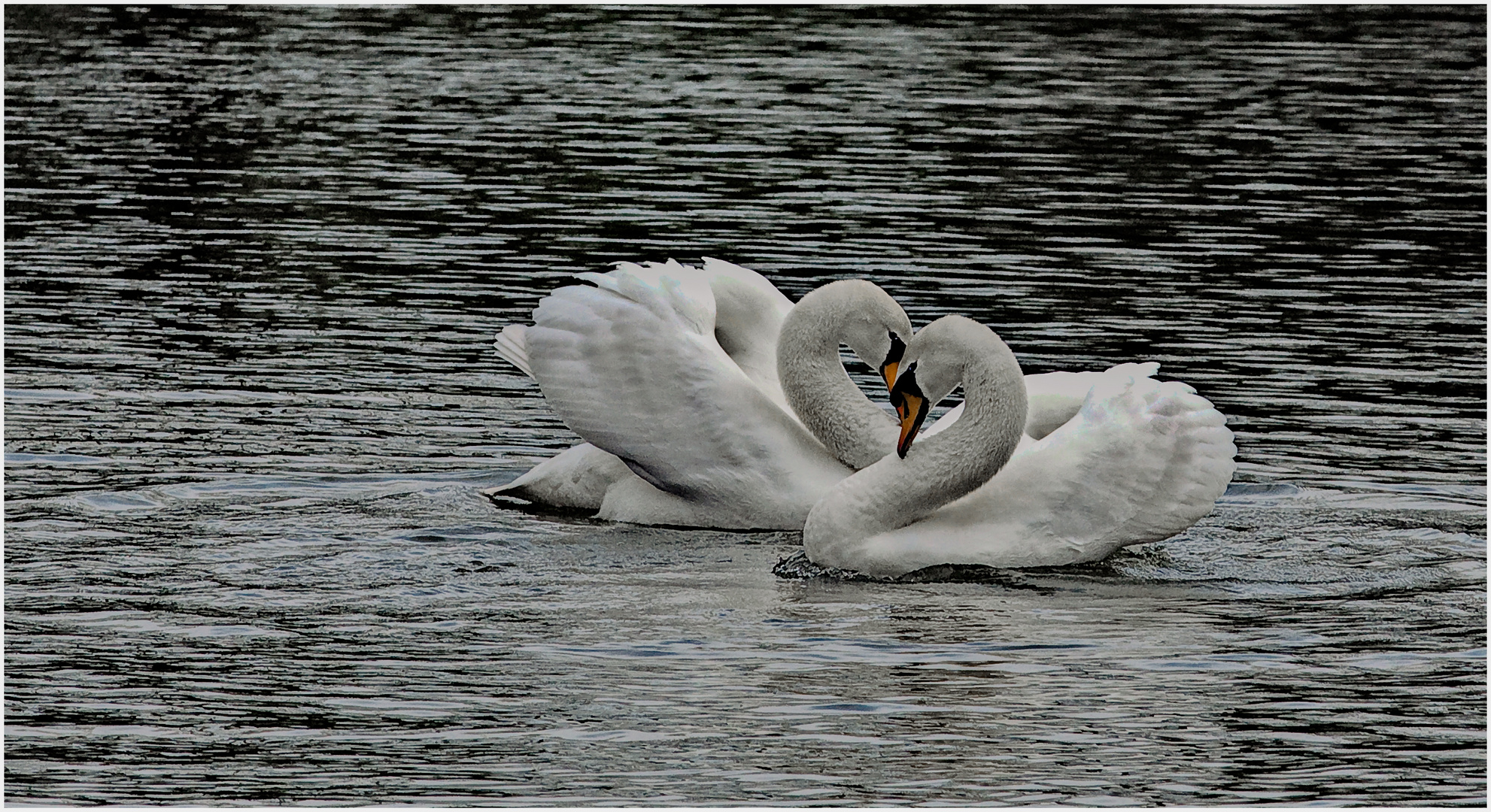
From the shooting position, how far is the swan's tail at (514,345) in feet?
41.8

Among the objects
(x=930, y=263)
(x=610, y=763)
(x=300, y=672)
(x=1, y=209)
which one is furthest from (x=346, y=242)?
(x=610, y=763)

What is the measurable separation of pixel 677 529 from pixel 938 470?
159cm

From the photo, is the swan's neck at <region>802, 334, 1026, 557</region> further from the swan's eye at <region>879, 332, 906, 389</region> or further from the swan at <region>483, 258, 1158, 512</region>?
Result: the swan's eye at <region>879, 332, 906, 389</region>

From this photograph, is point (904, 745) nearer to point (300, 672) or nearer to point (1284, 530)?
point (300, 672)

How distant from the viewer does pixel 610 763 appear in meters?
8.14

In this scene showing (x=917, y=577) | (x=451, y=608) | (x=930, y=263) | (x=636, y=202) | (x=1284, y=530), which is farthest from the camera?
(x=636, y=202)

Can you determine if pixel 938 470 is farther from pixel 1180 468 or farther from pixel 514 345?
pixel 514 345

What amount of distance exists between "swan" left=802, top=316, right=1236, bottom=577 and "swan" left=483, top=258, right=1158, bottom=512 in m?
0.55

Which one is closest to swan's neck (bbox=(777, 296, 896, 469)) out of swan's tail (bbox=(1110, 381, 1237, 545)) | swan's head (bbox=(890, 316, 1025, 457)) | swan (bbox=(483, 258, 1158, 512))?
swan (bbox=(483, 258, 1158, 512))

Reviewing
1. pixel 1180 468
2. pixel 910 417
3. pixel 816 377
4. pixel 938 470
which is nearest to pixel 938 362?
pixel 910 417

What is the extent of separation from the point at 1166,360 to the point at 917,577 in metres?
5.61

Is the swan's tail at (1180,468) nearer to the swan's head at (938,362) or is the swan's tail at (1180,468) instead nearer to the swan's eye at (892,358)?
the swan's head at (938,362)

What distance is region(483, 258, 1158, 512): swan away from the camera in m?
11.8

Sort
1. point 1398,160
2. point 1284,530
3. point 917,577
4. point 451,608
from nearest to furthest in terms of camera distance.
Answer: point 451,608 < point 917,577 < point 1284,530 < point 1398,160
